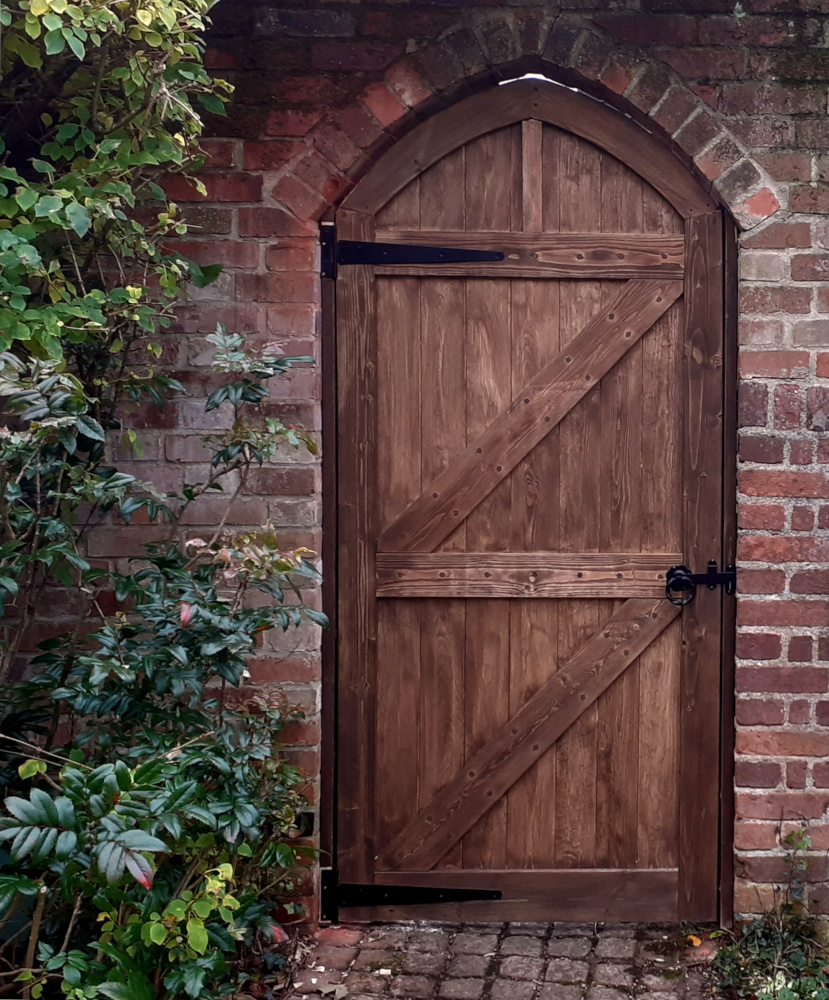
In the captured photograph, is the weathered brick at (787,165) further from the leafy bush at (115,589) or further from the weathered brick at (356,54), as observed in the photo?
the leafy bush at (115,589)

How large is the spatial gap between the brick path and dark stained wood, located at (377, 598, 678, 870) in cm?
25

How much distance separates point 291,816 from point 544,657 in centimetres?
96

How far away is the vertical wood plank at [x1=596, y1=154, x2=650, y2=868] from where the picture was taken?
3.12 meters

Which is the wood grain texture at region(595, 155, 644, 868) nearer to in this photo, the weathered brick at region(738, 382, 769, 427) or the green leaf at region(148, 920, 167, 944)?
the weathered brick at region(738, 382, 769, 427)

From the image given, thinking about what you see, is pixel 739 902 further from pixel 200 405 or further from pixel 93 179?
pixel 93 179

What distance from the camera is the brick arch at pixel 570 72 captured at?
9.77 ft

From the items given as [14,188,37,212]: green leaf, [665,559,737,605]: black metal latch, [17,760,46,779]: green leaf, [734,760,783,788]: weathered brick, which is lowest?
[734,760,783,788]: weathered brick

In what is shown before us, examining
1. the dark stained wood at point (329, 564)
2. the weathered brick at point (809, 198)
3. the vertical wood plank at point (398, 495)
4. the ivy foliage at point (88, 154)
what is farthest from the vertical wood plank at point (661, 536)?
the ivy foliage at point (88, 154)

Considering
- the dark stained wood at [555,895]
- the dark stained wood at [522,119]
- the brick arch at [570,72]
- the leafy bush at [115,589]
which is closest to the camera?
the leafy bush at [115,589]

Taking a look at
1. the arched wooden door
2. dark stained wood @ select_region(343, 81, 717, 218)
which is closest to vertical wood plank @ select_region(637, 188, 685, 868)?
the arched wooden door

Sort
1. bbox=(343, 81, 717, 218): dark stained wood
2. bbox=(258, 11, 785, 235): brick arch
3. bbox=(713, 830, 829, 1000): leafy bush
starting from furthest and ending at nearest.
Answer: bbox=(343, 81, 717, 218): dark stained wood
bbox=(258, 11, 785, 235): brick arch
bbox=(713, 830, 829, 1000): leafy bush

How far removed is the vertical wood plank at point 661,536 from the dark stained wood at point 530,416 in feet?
0.26

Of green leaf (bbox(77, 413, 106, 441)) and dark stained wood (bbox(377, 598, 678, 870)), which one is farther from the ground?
green leaf (bbox(77, 413, 106, 441))

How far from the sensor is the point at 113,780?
2.03m
